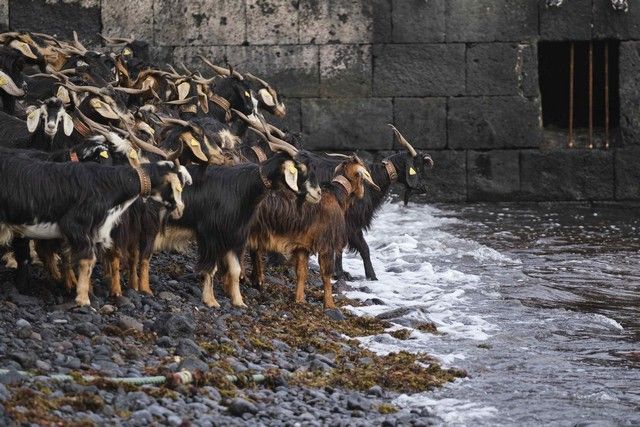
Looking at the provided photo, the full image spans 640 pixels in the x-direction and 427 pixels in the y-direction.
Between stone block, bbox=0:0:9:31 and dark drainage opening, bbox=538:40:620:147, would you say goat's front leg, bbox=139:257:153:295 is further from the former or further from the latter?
dark drainage opening, bbox=538:40:620:147

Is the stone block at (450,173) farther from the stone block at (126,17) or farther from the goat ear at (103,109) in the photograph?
the goat ear at (103,109)

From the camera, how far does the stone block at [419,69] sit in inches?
716

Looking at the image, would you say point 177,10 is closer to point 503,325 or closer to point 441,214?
point 441,214

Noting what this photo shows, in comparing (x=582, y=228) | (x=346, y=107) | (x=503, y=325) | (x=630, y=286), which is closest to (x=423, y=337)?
(x=503, y=325)

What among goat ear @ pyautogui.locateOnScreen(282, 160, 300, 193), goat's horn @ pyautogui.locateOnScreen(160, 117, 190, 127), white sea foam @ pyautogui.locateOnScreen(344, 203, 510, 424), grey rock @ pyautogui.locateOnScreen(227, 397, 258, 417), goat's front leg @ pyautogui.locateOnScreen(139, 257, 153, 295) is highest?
goat's horn @ pyautogui.locateOnScreen(160, 117, 190, 127)

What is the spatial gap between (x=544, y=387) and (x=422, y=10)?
10013 mm

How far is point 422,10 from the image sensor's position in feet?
59.5

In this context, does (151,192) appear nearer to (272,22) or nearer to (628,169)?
(272,22)

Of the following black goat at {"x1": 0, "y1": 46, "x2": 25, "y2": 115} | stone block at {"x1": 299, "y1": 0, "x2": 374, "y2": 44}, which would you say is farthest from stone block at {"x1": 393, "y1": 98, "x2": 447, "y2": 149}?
black goat at {"x1": 0, "y1": 46, "x2": 25, "y2": 115}

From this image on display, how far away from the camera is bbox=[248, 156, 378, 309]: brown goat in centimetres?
1090

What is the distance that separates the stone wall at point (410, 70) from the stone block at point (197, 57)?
19 millimetres

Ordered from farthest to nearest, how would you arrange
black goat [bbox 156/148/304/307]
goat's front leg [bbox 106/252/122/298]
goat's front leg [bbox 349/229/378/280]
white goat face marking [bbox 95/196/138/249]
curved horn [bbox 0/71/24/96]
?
goat's front leg [bbox 349/229/378/280] < curved horn [bbox 0/71/24/96] < black goat [bbox 156/148/304/307] < goat's front leg [bbox 106/252/122/298] < white goat face marking [bbox 95/196/138/249]

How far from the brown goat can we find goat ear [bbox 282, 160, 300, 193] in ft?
1.71

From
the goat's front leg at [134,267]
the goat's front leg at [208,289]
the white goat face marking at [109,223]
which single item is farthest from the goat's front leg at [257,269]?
the white goat face marking at [109,223]
